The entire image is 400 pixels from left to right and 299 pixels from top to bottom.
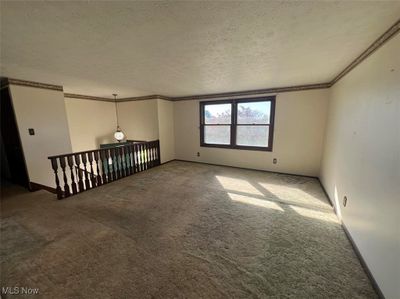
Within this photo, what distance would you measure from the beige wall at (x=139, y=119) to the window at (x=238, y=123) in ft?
5.06

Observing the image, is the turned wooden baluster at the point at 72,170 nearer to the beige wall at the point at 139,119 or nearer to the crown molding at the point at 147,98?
the beige wall at the point at 139,119

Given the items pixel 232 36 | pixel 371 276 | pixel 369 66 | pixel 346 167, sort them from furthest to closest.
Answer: pixel 346 167 → pixel 369 66 → pixel 232 36 → pixel 371 276

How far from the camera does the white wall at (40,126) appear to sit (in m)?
3.34

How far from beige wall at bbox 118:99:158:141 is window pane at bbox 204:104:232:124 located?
5.27ft

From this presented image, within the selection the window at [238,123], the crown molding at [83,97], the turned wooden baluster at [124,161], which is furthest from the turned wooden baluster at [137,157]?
the crown molding at [83,97]

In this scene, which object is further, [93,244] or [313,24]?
[93,244]

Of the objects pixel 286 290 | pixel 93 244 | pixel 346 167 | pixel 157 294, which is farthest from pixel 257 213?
pixel 93 244

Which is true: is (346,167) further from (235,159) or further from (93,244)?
(93,244)

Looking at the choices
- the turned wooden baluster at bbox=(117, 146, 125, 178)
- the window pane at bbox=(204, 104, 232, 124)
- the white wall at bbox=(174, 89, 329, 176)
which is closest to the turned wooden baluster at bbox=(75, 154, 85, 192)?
the turned wooden baluster at bbox=(117, 146, 125, 178)

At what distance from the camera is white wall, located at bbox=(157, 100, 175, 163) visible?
5396 mm

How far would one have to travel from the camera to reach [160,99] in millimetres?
5273

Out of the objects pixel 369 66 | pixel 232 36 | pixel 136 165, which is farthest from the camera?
pixel 136 165

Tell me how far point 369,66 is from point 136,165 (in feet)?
15.8

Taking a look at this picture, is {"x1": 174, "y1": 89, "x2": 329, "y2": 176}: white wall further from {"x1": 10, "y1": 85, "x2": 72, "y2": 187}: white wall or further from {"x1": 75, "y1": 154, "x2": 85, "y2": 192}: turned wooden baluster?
{"x1": 10, "y1": 85, "x2": 72, "y2": 187}: white wall
